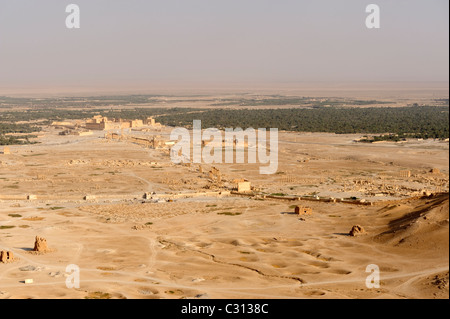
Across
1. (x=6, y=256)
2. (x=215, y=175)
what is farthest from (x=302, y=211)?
(x=6, y=256)

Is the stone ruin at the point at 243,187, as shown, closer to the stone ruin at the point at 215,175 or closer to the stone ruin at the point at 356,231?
the stone ruin at the point at 215,175

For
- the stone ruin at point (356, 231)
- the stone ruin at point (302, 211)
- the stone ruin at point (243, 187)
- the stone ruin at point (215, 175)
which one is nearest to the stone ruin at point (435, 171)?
the stone ruin at point (243, 187)

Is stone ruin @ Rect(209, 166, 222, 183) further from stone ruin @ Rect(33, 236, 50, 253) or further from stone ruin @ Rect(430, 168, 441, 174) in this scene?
stone ruin @ Rect(33, 236, 50, 253)

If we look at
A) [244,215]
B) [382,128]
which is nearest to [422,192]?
[244,215]

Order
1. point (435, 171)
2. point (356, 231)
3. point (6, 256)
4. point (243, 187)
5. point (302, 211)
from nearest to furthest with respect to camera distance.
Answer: point (6, 256) < point (356, 231) < point (302, 211) < point (243, 187) < point (435, 171)

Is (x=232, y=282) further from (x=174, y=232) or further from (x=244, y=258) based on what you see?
(x=174, y=232)

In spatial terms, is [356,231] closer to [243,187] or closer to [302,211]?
[302,211]

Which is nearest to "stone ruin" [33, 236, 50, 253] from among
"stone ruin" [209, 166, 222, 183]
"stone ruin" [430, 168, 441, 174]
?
"stone ruin" [209, 166, 222, 183]

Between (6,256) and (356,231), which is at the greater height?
(356,231)

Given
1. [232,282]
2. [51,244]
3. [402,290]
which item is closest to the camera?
[402,290]
